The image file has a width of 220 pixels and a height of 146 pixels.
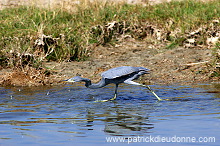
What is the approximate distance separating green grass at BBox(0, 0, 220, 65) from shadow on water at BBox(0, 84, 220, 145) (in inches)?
78.2

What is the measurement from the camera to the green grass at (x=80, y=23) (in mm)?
12180

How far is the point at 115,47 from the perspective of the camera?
44.7 ft

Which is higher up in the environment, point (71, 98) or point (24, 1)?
point (24, 1)

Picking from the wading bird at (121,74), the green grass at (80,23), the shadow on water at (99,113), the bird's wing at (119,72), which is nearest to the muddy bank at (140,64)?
the green grass at (80,23)

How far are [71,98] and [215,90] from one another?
2677mm

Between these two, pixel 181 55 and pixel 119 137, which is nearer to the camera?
pixel 119 137

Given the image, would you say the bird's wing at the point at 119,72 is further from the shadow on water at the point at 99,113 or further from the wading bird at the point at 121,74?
the shadow on water at the point at 99,113

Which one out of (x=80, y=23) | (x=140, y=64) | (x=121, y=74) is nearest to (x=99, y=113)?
(x=121, y=74)

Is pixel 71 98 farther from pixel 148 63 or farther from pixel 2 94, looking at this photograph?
pixel 148 63

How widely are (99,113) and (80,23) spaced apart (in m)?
6.91

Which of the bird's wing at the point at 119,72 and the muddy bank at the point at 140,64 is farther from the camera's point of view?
the muddy bank at the point at 140,64

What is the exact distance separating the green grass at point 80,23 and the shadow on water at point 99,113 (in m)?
1.99

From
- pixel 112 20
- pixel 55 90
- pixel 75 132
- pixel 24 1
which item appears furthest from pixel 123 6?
pixel 75 132

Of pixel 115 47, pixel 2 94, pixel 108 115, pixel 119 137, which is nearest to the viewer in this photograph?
pixel 119 137
